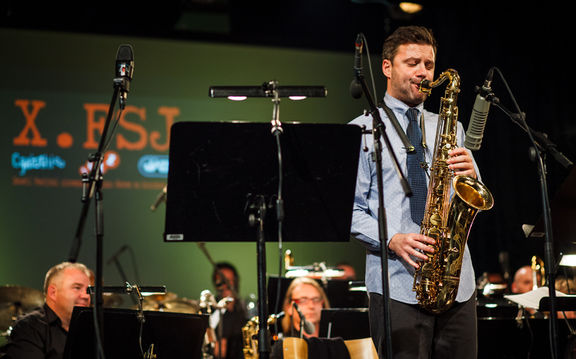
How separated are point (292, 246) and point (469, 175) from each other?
5.99 meters

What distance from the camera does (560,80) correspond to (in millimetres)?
8375

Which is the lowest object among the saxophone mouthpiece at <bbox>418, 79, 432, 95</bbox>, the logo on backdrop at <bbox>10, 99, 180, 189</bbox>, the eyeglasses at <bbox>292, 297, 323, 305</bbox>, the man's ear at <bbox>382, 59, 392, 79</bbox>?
the eyeglasses at <bbox>292, 297, 323, 305</bbox>

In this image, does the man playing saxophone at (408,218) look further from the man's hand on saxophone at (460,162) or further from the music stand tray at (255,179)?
the music stand tray at (255,179)

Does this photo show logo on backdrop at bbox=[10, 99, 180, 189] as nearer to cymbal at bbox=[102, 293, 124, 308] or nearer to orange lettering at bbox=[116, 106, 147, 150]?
orange lettering at bbox=[116, 106, 147, 150]

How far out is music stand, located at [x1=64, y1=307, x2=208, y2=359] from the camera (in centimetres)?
364

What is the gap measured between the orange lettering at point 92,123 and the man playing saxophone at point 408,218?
5809 mm

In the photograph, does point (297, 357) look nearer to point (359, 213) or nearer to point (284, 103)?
point (359, 213)

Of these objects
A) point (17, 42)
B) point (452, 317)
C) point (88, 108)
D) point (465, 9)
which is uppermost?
point (465, 9)

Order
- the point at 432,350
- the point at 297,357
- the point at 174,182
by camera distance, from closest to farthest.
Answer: the point at 174,182 → the point at 432,350 → the point at 297,357

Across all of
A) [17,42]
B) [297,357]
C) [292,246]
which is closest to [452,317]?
[297,357]

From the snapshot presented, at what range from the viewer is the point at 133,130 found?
8820 millimetres

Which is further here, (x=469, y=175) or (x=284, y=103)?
(x=284, y=103)

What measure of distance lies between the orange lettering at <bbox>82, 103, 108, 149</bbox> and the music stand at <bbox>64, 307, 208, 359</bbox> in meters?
5.29

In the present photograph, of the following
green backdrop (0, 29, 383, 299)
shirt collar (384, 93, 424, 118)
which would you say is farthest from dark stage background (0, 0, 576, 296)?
shirt collar (384, 93, 424, 118)
